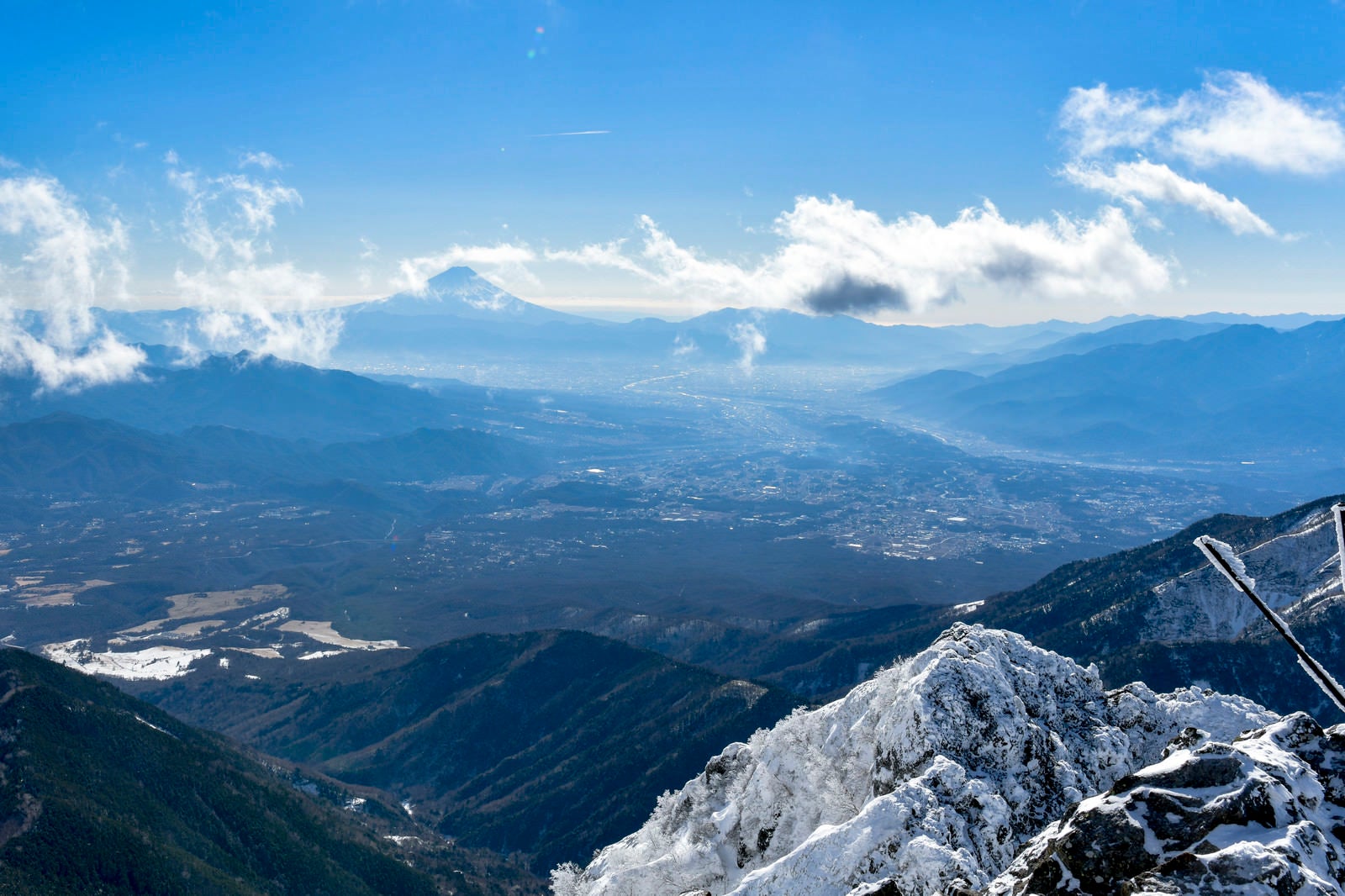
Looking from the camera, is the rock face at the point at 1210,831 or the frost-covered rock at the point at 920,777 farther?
the frost-covered rock at the point at 920,777

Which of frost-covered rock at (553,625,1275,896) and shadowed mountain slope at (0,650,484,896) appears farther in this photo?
shadowed mountain slope at (0,650,484,896)

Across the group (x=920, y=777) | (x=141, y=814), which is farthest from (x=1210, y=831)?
(x=141, y=814)

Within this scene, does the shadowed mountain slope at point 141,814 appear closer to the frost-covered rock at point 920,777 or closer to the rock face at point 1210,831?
the frost-covered rock at point 920,777

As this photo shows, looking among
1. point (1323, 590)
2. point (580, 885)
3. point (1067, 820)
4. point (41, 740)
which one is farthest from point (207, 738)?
point (1323, 590)

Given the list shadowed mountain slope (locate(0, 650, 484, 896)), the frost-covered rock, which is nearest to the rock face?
the frost-covered rock

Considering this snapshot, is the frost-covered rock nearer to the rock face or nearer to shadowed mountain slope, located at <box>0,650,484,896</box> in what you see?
the rock face

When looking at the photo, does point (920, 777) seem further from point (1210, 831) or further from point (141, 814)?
point (141, 814)

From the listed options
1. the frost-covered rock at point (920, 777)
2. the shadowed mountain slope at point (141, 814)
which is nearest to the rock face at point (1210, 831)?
the frost-covered rock at point (920, 777)
